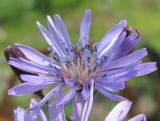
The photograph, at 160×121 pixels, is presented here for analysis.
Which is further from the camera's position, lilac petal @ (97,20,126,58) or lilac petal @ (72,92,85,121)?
lilac petal @ (97,20,126,58)

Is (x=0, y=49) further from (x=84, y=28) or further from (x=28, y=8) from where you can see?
(x=84, y=28)

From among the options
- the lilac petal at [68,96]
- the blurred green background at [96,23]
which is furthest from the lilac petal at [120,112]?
the blurred green background at [96,23]

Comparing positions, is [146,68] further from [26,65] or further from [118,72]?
[26,65]

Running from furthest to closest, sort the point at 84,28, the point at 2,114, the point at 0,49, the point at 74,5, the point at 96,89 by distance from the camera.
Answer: the point at 74,5 → the point at 0,49 → the point at 2,114 → the point at 84,28 → the point at 96,89

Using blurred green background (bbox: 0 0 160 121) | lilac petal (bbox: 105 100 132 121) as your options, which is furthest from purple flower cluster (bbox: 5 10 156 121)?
blurred green background (bbox: 0 0 160 121)

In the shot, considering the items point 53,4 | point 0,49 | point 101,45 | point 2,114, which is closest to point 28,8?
point 53,4

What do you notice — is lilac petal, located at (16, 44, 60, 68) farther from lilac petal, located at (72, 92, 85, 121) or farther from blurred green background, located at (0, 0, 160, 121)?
blurred green background, located at (0, 0, 160, 121)

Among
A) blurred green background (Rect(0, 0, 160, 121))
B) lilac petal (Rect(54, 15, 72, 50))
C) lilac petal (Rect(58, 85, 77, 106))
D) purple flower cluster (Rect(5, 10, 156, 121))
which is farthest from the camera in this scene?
blurred green background (Rect(0, 0, 160, 121))
